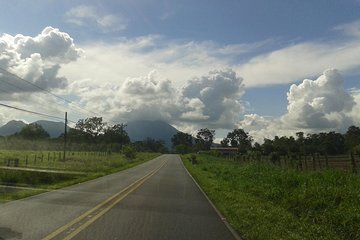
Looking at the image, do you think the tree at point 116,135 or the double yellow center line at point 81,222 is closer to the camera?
the double yellow center line at point 81,222

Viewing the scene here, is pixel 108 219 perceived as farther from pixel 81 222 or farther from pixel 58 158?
pixel 58 158

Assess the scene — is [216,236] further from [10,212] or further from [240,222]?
[10,212]

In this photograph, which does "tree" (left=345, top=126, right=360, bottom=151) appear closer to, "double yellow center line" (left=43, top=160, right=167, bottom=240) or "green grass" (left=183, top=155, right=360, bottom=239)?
"green grass" (left=183, top=155, right=360, bottom=239)

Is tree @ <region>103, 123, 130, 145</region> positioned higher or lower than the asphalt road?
higher

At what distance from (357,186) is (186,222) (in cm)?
575

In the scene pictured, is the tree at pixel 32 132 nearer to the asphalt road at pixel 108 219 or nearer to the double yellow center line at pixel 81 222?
the asphalt road at pixel 108 219

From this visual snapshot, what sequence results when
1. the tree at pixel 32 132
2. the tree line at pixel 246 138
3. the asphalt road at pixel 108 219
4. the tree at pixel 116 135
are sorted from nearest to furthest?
1. the asphalt road at pixel 108 219
2. the tree line at pixel 246 138
3. the tree at pixel 32 132
4. the tree at pixel 116 135

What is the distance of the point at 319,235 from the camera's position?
10.1 metres

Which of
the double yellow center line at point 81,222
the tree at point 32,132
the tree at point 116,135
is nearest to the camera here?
the double yellow center line at point 81,222

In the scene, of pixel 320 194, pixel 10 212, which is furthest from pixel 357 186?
pixel 10 212

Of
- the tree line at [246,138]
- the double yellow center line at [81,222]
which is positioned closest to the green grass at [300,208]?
the double yellow center line at [81,222]

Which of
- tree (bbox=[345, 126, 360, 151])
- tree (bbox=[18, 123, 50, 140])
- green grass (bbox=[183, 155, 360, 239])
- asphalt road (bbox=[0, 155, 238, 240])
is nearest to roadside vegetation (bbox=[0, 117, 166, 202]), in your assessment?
tree (bbox=[18, 123, 50, 140])

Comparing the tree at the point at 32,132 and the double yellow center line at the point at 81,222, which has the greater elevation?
the tree at the point at 32,132

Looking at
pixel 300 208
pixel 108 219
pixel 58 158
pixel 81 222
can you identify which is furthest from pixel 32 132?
pixel 81 222
